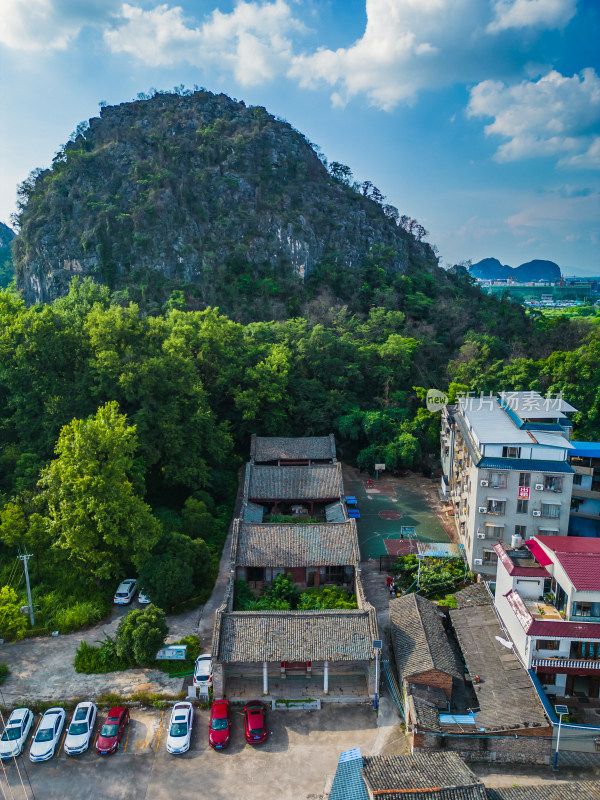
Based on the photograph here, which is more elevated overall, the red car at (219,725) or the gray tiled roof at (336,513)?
the gray tiled roof at (336,513)

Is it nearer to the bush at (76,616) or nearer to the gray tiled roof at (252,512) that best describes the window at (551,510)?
the gray tiled roof at (252,512)

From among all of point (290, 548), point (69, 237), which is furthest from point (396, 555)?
point (69, 237)

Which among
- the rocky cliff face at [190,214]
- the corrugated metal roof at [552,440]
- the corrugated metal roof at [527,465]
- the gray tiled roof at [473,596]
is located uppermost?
the rocky cliff face at [190,214]

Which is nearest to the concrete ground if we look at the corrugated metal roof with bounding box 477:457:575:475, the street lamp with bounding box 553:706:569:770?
the corrugated metal roof with bounding box 477:457:575:475

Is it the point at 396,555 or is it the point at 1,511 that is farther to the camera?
the point at 396,555

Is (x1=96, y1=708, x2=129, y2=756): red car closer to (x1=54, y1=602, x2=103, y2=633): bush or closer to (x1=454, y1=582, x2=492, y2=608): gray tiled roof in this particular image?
(x1=54, y1=602, x2=103, y2=633): bush

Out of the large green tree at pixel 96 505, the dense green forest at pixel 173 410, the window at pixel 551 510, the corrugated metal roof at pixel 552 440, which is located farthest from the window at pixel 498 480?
the large green tree at pixel 96 505

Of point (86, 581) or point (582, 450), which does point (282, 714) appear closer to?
point (86, 581)
